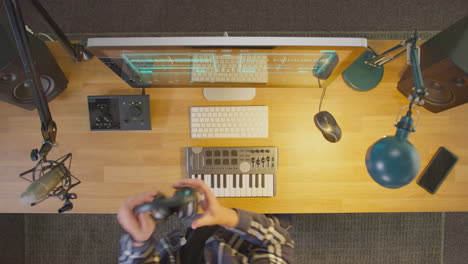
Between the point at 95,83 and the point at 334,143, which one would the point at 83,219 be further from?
the point at 334,143

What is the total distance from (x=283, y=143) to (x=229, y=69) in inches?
19.4

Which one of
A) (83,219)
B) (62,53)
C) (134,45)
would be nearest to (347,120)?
(134,45)

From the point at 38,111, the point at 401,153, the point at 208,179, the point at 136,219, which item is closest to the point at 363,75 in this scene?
the point at 401,153

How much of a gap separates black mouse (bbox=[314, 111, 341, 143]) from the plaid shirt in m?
0.48

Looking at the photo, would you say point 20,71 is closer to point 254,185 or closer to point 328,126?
point 254,185

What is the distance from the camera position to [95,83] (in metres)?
1.39

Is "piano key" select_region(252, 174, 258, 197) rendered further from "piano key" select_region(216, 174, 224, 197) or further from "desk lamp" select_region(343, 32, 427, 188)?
"desk lamp" select_region(343, 32, 427, 188)

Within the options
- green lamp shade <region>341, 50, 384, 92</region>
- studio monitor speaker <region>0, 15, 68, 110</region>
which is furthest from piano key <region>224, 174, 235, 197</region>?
studio monitor speaker <region>0, 15, 68, 110</region>

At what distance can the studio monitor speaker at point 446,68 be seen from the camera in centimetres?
99

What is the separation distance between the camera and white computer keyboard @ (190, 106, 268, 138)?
1364mm

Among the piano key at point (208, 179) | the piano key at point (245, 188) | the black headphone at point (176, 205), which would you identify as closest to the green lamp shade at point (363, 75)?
the piano key at point (245, 188)

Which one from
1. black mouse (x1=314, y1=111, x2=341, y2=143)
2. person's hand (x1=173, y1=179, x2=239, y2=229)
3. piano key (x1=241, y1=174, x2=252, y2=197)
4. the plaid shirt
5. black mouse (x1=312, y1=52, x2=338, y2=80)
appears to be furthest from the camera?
piano key (x1=241, y1=174, x2=252, y2=197)

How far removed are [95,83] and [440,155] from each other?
5.74 ft

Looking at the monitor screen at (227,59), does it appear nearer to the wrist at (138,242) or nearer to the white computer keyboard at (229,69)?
the white computer keyboard at (229,69)
